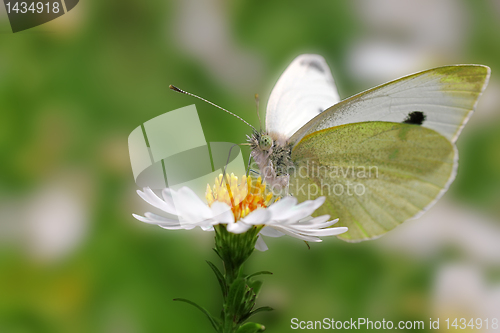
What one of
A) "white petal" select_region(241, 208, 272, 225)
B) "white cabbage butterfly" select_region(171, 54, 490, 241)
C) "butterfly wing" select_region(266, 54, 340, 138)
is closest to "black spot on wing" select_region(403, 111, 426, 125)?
"white cabbage butterfly" select_region(171, 54, 490, 241)

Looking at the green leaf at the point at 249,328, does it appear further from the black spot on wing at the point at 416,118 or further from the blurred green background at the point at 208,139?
the black spot on wing at the point at 416,118

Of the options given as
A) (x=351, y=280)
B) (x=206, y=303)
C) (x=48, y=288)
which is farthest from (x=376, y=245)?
(x=48, y=288)

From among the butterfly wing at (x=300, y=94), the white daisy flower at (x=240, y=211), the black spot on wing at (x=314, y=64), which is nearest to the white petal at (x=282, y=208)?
the white daisy flower at (x=240, y=211)

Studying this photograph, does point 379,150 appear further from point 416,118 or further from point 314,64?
point 314,64

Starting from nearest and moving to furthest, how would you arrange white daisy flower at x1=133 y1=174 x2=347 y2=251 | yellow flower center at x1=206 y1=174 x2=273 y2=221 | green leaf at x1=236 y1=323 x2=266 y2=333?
green leaf at x1=236 y1=323 x2=266 y2=333, white daisy flower at x1=133 y1=174 x2=347 y2=251, yellow flower center at x1=206 y1=174 x2=273 y2=221

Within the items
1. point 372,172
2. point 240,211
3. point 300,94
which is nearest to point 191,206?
point 240,211

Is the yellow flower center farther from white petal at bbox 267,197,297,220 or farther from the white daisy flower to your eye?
white petal at bbox 267,197,297,220
